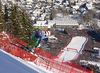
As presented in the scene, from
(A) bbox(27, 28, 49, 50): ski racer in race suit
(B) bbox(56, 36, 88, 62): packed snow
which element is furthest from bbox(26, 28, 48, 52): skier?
(B) bbox(56, 36, 88, 62): packed snow

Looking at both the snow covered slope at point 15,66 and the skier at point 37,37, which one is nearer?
the snow covered slope at point 15,66

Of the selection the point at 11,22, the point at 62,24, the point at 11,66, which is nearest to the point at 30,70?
the point at 11,66

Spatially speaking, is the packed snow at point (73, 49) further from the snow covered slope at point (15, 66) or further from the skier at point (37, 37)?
the snow covered slope at point (15, 66)

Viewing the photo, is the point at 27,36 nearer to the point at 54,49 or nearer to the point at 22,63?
the point at 54,49

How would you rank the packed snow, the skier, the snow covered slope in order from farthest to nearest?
the packed snow, the skier, the snow covered slope

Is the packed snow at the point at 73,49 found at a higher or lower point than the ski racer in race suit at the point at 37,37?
lower

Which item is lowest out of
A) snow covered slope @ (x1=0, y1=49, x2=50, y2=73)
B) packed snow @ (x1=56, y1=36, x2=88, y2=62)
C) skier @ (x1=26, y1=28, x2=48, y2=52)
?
packed snow @ (x1=56, y1=36, x2=88, y2=62)

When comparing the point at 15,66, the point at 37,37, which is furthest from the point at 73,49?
the point at 15,66

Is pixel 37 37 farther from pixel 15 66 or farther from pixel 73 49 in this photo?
pixel 73 49

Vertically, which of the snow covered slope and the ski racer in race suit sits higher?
the ski racer in race suit

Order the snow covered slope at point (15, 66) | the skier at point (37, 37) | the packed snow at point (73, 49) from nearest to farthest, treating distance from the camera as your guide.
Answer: the snow covered slope at point (15, 66) → the skier at point (37, 37) → the packed snow at point (73, 49)

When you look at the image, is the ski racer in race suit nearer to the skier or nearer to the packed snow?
the skier

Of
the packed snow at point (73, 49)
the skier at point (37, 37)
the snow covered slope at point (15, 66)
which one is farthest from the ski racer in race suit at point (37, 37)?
the packed snow at point (73, 49)
